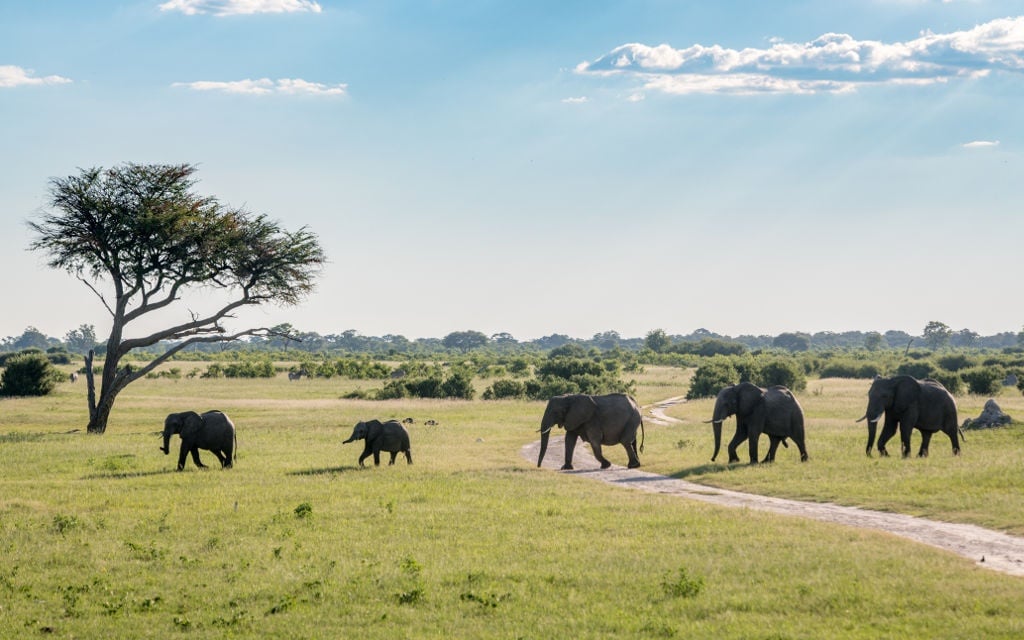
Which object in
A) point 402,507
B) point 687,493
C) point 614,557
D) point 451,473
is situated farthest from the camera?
point 451,473

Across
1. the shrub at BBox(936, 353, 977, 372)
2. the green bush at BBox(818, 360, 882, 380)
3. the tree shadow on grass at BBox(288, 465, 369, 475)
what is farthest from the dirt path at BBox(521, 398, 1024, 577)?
the shrub at BBox(936, 353, 977, 372)

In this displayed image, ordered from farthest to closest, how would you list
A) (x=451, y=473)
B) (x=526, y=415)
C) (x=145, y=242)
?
(x=526, y=415)
(x=145, y=242)
(x=451, y=473)

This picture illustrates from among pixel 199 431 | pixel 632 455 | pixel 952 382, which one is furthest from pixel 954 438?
pixel 952 382

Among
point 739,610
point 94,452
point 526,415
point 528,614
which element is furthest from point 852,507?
point 526,415

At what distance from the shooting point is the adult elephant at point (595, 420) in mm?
31047

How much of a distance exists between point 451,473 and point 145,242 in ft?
84.8

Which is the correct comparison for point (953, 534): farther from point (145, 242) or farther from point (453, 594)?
point (145, 242)

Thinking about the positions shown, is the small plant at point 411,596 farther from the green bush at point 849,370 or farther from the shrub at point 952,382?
the green bush at point 849,370

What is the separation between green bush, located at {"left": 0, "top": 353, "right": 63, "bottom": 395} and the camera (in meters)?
64.4

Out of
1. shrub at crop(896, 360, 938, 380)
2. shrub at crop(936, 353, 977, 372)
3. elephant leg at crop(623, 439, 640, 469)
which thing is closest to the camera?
elephant leg at crop(623, 439, 640, 469)

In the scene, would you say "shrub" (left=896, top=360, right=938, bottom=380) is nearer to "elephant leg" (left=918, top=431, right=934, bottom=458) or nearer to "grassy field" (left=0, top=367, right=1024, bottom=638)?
"elephant leg" (left=918, top=431, right=934, bottom=458)

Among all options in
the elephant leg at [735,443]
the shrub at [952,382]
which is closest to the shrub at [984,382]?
the shrub at [952,382]

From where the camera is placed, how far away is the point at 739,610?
45.6 feet

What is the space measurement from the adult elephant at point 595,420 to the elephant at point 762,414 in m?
2.55
